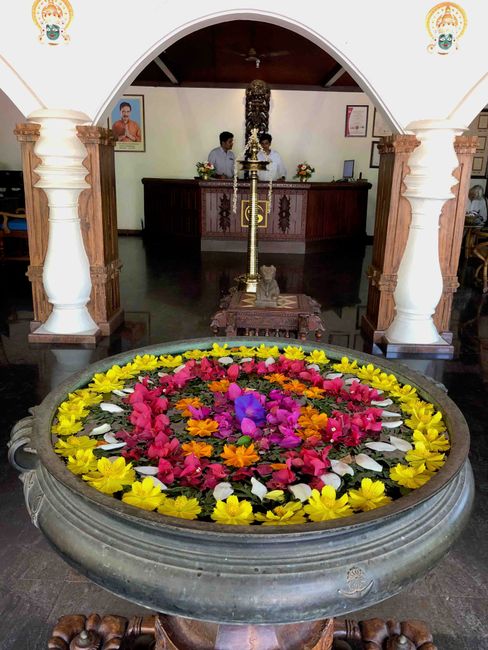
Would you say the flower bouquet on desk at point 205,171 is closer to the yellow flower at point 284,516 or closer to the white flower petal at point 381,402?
the white flower petal at point 381,402

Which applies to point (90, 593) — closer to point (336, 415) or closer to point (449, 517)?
point (336, 415)

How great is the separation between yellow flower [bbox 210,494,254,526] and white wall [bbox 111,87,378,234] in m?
10.7

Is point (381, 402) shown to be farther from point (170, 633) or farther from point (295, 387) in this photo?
point (170, 633)

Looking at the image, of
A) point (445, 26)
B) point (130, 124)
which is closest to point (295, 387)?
point (445, 26)

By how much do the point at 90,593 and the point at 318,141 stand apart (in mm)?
10578

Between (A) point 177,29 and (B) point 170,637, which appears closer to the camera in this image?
(B) point 170,637

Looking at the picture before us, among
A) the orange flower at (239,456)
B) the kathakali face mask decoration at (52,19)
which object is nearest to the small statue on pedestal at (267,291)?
the kathakali face mask decoration at (52,19)

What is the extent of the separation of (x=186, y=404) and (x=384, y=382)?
2.01 feet

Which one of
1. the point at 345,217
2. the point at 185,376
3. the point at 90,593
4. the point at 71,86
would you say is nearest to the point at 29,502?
the point at 185,376

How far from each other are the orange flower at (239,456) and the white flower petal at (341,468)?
175 mm

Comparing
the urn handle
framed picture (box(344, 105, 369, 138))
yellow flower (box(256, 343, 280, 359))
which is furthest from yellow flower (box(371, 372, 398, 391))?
framed picture (box(344, 105, 369, 138))

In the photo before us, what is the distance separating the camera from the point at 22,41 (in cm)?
416

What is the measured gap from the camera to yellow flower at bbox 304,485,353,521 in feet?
3.57

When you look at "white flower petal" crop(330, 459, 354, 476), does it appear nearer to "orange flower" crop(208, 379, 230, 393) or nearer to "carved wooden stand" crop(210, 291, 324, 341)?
"orange flower" crop(208, 379, 230, 393)
